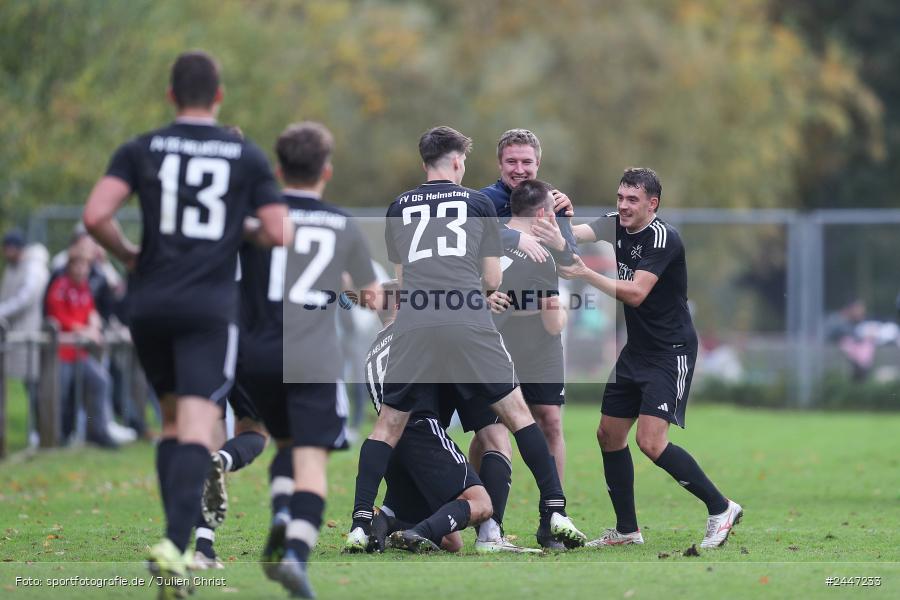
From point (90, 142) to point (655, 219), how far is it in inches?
544

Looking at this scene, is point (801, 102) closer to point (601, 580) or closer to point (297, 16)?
point (297, 16)

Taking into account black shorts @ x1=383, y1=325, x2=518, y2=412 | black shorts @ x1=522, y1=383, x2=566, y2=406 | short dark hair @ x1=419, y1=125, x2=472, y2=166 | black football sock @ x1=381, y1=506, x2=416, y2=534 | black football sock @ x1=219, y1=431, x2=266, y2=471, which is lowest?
black football sock @ x1=381, y1=506, x2=416, y2=534

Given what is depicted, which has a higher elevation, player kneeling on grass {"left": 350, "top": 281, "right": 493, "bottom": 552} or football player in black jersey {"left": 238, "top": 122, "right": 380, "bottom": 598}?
football player in black jersey {"left": 238, "top": 122, "right": 380, "bottom": 598}

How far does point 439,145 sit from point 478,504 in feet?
7.19

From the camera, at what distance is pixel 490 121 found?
3253 centimetres

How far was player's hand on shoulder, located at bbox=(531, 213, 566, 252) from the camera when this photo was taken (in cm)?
841

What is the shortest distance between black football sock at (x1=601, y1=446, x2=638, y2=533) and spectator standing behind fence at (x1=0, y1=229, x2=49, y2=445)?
28.9 ft

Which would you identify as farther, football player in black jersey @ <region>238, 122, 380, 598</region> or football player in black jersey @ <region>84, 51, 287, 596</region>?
football player in black jersey @ <region>238, 122, 380, 598</region>

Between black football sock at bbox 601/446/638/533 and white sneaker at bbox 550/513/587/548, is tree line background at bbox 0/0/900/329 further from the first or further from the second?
white sneaker at bbox 550/513/587/548

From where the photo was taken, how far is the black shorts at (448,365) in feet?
26.6

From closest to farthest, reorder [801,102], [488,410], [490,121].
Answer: [488,410]
[490,121]
[801,102]

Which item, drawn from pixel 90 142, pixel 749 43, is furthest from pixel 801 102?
pixel 90 142

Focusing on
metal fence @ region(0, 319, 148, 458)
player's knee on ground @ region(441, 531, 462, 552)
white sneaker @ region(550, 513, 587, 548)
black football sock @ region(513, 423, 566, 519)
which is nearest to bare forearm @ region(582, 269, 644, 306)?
black football sock @ region(513, 423, 566, 519)

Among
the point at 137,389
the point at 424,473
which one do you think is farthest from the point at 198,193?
the point at 137,389
